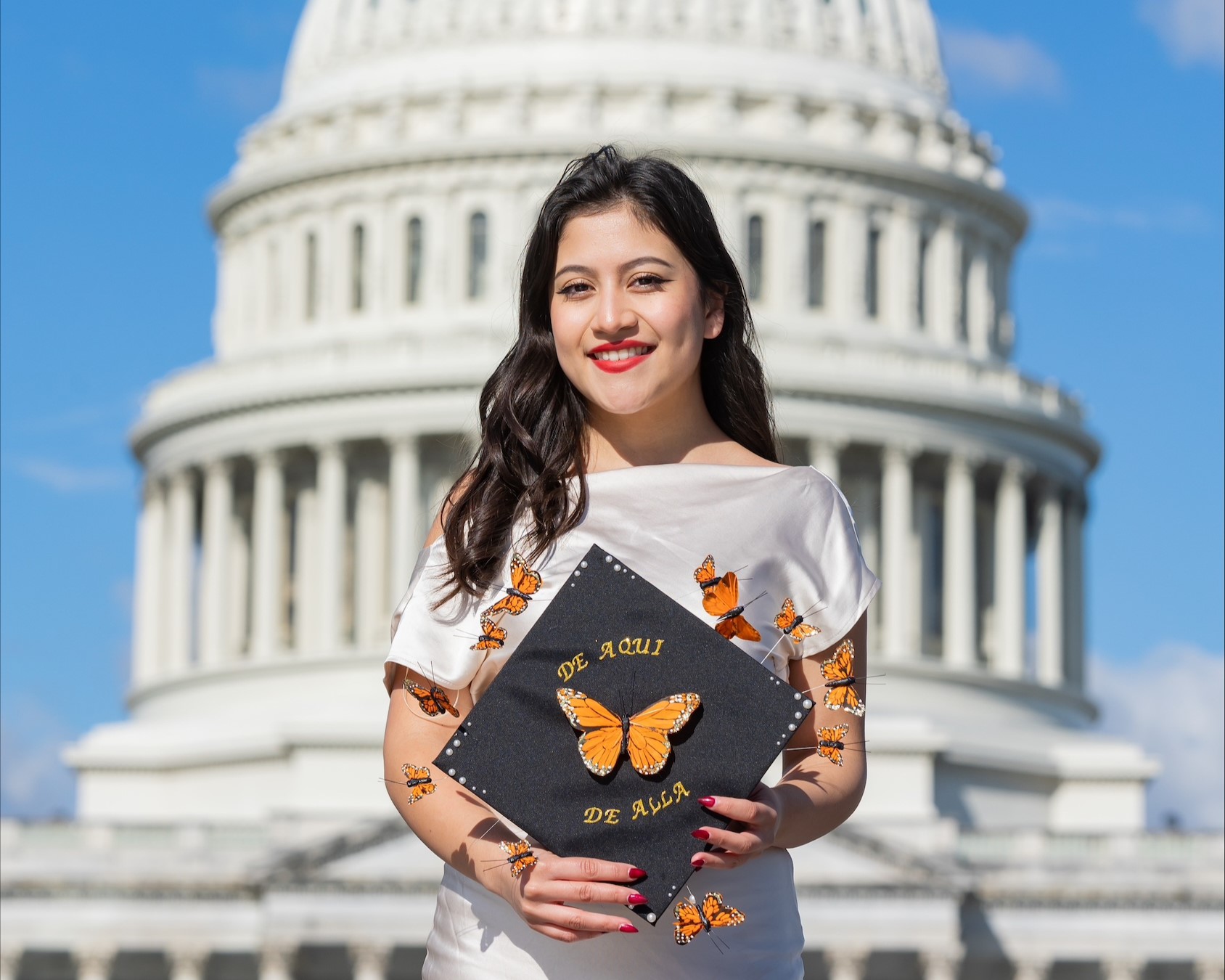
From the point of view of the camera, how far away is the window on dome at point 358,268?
100 metres

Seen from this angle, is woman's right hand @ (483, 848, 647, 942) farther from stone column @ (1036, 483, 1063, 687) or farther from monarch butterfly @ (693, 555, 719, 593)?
stone column @ (1036, 483, 1063, 687)

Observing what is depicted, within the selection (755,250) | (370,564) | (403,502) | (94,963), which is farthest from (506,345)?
(94,963)

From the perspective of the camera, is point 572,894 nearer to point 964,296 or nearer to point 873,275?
point 873,275

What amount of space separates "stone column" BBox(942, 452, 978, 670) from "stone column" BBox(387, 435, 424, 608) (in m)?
17.6

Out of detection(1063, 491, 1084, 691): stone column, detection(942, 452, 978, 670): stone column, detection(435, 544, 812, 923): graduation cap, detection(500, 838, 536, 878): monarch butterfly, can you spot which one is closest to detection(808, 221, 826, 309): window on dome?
detection(942, 452, 978, 670): stone column

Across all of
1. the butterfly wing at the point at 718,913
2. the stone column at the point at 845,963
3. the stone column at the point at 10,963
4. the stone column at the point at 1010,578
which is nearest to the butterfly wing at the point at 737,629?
the butterfly wing at the point at 718,913

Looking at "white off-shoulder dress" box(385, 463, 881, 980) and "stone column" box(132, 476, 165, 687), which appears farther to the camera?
"stone column" box(132, 476, 165, 687)

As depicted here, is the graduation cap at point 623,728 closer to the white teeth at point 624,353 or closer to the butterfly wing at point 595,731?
the butterfly wing at point 595,731

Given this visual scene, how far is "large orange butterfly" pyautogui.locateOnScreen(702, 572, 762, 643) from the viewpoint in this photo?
305 inches

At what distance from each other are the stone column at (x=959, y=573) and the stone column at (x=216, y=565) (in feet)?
79.3

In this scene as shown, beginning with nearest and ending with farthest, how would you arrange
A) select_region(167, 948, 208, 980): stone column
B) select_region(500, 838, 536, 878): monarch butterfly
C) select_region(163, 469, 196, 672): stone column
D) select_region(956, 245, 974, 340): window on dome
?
select_region(500, 838, 536, 878): monarch butterfly, select_region(167, 948, 208, 980): stone column, select_region(163, 469, 196, 672): stone column, select_region(956, 245, 974, 340): window on dome

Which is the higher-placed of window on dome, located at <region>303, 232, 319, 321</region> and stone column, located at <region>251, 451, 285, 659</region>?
window on dome, located at <region>303, 232, 319, 321</region>

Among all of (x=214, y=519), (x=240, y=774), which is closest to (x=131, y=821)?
(x=240, y=774)

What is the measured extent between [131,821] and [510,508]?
74954 millimetres
